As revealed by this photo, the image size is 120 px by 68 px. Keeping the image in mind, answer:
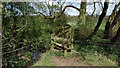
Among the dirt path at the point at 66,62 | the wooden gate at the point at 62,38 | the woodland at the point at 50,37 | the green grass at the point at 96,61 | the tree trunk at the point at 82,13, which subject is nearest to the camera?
the woodland at the point at 50,37

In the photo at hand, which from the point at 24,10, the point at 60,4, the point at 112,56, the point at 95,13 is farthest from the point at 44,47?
the point at 95,13

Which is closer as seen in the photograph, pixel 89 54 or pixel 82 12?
pixel 89 54

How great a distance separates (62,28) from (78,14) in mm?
2242

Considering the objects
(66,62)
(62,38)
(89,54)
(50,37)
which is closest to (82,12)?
(62,38)

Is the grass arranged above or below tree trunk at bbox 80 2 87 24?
below

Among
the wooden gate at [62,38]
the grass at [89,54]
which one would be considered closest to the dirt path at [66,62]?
the grass at [89,54]

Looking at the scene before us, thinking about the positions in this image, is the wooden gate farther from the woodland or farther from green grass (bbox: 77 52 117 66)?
green grass (bbox: 77 52 117 66)

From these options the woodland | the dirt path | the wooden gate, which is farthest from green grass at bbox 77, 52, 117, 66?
the wooden gate

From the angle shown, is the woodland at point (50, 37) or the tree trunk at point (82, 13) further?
the tree trunk at point (82, 13)

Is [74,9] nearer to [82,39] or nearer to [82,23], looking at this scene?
[82,23]

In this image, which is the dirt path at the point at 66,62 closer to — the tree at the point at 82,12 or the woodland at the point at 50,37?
the woodland at the point at 50,37

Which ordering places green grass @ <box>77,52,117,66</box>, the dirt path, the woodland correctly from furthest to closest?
1. green grass @ <box>77,52,117,66</box>
2. the dirt path
3. the woodland

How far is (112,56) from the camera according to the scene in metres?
5.92

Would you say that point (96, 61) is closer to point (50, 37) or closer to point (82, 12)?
point (50, 37)
